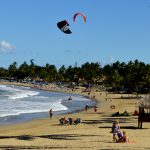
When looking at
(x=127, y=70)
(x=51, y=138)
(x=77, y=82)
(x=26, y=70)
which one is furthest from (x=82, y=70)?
(x=51, y=138)

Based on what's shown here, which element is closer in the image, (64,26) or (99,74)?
(64,26)

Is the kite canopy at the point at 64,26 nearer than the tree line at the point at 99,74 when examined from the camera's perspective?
Yes

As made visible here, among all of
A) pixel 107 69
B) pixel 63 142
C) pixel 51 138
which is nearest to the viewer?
pixel 63 142

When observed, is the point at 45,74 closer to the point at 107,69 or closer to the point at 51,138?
the point at 107,69

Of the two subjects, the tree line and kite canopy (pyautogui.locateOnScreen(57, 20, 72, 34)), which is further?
the tree line

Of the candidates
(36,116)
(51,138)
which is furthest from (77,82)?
(51,138)

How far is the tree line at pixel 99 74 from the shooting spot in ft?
329

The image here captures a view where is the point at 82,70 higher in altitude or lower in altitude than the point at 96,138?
higher

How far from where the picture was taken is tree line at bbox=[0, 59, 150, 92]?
329 feet

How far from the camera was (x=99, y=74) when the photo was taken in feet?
466

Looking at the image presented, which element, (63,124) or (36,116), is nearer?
(63,124)

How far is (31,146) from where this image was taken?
22266 millimetres

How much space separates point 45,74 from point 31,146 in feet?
492

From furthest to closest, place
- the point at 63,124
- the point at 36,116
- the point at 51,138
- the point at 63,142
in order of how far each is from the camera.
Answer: the point at 36,116 → the point at 63,124 → the point at 51,138 → the point at 63,142
